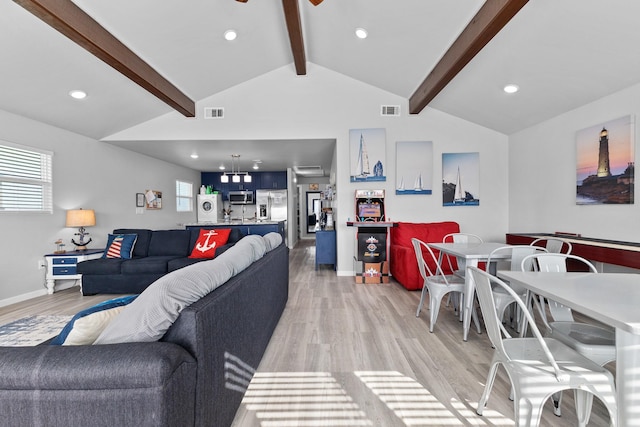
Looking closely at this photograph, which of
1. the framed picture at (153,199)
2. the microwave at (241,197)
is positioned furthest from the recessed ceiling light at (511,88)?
the microwave at (241,197)

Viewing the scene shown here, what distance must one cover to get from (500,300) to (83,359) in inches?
108

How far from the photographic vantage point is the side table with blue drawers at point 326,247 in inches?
228

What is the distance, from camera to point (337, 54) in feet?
15.2

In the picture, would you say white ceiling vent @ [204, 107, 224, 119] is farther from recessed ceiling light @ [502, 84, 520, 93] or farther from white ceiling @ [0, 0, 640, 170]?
recessed ceiling light @ [502, 84, 520, 93]

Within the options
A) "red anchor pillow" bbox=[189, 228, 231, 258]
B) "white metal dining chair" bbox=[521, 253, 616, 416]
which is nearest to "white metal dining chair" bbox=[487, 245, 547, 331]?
"white metal dining chair" bbox=[521, 253, 616, 416]

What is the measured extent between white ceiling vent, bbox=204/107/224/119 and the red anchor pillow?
1998 mm

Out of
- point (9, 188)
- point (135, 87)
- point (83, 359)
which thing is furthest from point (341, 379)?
point (9, 188)

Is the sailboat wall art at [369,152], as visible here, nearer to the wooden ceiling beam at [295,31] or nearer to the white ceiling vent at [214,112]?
the wooden ceiling beam at [295,31]

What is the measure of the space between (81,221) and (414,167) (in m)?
5.35

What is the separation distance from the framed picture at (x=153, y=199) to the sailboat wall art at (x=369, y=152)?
4585mm

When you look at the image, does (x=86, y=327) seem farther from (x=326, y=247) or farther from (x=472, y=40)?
(x=326, y=247)

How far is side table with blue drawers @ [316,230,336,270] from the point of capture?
579cm

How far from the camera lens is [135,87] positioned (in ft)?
13.7

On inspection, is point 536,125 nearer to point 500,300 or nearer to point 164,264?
A: point 500,300
